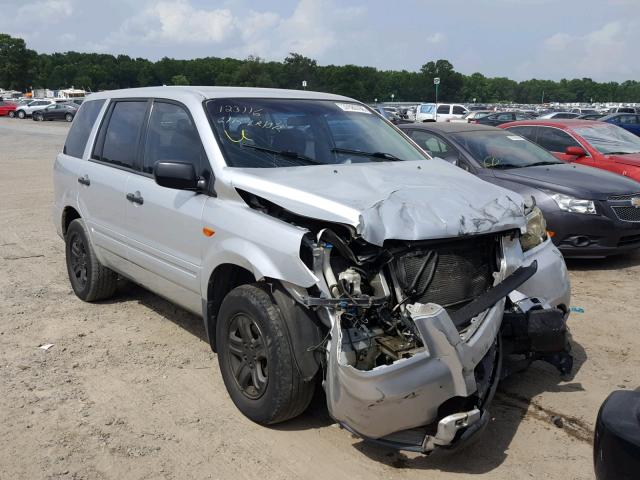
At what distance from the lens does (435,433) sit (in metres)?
3.17

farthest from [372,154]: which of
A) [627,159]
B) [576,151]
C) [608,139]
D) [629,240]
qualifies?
[608,139]

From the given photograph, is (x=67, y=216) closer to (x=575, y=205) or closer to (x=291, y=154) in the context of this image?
A: (x=291, y=154)

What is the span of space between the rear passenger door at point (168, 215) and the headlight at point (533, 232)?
2.12 metres

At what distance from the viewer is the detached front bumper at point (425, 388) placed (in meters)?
2.92

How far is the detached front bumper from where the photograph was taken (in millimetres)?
2916

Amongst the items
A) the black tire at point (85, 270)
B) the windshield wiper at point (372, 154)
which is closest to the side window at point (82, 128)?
the black tire at point (85, 270)

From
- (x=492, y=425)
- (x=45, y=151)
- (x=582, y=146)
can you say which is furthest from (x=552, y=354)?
(x=45, y=151)

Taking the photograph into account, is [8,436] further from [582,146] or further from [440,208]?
[582,146]

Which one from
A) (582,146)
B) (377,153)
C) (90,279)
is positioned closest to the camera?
(377,153)

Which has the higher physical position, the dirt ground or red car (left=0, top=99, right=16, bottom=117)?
red car (left=0, top=99, right=16, bottom=117)

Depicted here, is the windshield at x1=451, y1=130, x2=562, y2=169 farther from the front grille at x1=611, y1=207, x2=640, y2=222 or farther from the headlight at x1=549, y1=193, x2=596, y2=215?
the front grille at x1=611, y1=207, x2=640, y2=222

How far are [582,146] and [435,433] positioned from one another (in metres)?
7.75

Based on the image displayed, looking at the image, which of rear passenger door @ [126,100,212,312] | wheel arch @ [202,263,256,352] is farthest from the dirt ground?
rear passenger door @ [126,100,212,312]

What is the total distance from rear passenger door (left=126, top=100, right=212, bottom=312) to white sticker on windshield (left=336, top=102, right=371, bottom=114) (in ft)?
4.25
